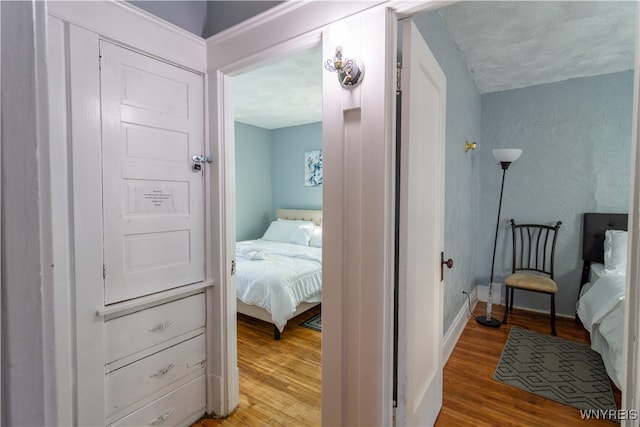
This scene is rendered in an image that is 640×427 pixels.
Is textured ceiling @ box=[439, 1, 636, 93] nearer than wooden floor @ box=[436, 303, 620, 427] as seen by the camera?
No

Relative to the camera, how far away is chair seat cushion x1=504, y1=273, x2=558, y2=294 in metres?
2.87

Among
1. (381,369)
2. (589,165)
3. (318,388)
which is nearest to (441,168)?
(381,369)

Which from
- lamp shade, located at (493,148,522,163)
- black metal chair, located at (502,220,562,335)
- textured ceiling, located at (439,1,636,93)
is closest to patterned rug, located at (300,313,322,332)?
black metal chair, located at (502,220,562,335)

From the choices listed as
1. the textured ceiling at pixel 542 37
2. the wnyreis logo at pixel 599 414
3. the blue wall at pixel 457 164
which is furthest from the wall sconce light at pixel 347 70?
the wnyreis logo at pixel 599 414

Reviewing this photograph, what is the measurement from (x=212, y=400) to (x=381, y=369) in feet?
3.97

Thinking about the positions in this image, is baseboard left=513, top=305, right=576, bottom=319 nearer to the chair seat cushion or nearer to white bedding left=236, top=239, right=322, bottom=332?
the chair seat cushion

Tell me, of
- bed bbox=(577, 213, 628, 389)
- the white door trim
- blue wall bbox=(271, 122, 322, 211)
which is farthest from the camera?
blue wall bbox=(271, 122, 322, 211)

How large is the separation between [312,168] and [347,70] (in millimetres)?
3897

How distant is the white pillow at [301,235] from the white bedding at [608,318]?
3092mm

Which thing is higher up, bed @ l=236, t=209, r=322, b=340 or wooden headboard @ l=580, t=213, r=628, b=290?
wooden headboard @ l=580, t=213, r=628, b=290

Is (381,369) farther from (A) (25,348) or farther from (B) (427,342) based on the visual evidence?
(A) (25,348)

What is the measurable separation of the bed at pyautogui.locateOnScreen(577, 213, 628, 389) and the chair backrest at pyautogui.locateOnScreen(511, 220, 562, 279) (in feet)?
0.88

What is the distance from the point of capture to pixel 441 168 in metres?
1.75

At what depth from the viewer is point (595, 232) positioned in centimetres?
297
